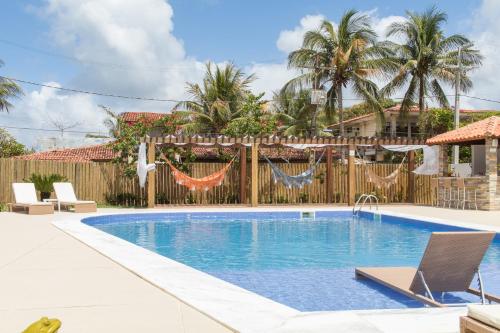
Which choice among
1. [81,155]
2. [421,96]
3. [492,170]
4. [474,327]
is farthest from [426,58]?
[474,327]

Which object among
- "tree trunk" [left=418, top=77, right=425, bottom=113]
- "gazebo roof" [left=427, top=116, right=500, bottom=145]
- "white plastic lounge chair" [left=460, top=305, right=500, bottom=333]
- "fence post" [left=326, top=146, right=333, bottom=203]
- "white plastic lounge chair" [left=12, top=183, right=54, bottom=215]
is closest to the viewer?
"white plastic lounge chair" [left=460, top=305, right=500, bottom=333]

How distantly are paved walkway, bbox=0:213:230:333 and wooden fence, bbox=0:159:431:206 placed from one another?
10597 mm

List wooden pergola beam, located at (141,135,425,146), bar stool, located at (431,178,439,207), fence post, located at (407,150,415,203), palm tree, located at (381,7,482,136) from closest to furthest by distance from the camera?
wooden pergola beam, located at (141,135,425,146) < bar stool, located at (431,178,439,207) < fence post, located at (407,150,415,203) < palm tree, located at (381,7,482,136)

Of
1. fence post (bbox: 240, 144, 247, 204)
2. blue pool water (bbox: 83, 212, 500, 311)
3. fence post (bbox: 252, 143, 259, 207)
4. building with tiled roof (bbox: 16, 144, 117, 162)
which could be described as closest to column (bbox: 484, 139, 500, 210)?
blue pool water (bbox: 83, 212, 500, 311)

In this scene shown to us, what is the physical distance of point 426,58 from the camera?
2442 centimetres

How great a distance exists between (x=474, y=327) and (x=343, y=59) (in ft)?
73.3

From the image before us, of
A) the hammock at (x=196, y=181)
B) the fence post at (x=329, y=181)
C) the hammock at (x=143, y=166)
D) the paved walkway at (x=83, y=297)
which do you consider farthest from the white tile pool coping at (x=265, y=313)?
the fence post at (x=329, y=181)

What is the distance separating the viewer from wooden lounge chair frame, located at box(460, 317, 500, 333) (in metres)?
2.19

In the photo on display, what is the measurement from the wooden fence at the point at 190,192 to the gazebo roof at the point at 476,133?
2.48 m

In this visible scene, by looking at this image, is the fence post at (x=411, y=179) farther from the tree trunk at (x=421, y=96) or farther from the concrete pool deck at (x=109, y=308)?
the concrete pool deck at (x=109, y=308)

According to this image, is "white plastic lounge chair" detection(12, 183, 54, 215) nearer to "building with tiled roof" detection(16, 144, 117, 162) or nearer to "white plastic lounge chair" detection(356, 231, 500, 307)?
"white plastic lounge chair" detection(356, 231, 500, 307)

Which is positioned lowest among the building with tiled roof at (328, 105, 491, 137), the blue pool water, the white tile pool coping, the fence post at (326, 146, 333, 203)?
the blue pool water

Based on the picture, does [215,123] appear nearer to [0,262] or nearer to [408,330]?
[0,262]

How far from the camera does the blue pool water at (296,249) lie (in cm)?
572
